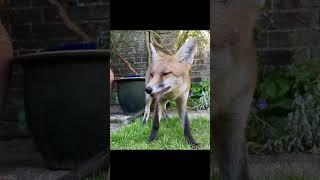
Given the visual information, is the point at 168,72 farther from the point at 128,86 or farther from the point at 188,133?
the point at 188,133

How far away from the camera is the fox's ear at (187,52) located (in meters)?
3.06

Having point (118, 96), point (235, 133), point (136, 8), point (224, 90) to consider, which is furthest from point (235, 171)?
point (136, 8)

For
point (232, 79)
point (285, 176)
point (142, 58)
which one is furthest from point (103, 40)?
A: point (285, 176)

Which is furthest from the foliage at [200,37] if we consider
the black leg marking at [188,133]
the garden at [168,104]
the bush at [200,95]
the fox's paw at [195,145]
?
the fox's paw at [195,145]

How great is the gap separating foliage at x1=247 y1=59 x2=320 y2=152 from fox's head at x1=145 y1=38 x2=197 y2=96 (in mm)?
472

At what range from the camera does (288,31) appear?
10.6 feet

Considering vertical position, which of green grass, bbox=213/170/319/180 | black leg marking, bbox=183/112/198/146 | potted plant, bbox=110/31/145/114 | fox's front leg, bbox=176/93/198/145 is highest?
potted plant, bbox=110/31/145/114

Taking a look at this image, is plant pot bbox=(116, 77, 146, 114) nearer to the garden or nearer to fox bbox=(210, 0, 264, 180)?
the garden

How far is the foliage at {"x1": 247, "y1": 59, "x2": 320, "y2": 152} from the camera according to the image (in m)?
3.23

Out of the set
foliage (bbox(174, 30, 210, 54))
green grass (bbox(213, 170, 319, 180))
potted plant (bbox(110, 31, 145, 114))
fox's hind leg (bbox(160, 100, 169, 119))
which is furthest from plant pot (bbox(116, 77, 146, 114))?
green grass (bbox(213, 170, 319, 180))

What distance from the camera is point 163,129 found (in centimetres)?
310

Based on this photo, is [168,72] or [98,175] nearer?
[168,72]

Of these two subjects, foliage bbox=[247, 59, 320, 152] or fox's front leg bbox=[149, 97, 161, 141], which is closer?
fox's front leg bbox=[149, 97, 161, 141]

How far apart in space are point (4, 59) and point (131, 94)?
2.69 ft
